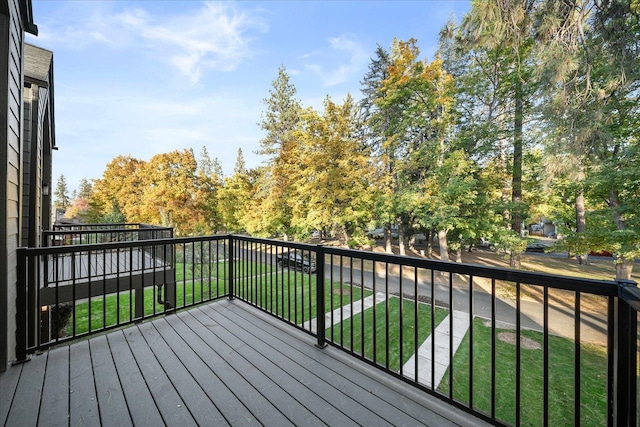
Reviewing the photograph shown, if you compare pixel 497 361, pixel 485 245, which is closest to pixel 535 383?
pixel 497 361

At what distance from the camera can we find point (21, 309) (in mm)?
2012

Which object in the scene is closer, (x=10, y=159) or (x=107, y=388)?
(x=107, y=388)

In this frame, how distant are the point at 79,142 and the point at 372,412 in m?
22.0

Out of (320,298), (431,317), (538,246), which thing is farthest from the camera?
(538,246)

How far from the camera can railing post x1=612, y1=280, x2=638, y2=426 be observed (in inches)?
38.6

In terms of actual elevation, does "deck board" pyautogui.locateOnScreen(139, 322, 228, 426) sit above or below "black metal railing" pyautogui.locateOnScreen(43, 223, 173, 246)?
below

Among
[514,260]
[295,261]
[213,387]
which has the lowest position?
[514,260]

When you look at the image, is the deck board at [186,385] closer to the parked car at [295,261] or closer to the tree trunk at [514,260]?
the parked car at [295,261]

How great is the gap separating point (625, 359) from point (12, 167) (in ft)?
12.8

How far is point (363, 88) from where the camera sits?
16250 mm

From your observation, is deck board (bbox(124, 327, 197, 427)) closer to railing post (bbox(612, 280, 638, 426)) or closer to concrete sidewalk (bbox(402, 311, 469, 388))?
railing post (bbox(612, 280, 638, 426))

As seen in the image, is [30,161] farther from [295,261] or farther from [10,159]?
[295,261]

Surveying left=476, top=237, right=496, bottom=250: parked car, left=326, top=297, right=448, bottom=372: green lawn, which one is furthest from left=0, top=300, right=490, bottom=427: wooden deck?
left=476, top=237, right=496, bottom=250: parked car

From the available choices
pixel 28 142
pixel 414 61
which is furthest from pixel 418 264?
pixel 414 61
